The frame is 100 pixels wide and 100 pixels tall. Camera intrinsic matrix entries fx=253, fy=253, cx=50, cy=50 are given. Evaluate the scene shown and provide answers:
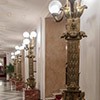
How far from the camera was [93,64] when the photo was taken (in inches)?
138

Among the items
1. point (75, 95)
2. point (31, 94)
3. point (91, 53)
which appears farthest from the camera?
point (31, 94)

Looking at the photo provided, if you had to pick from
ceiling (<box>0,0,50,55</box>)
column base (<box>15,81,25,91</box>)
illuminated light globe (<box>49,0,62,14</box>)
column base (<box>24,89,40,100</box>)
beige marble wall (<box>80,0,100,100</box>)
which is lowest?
column base (<box>15,81,25,91</box>)

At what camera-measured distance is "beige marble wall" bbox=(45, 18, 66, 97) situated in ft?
26.7

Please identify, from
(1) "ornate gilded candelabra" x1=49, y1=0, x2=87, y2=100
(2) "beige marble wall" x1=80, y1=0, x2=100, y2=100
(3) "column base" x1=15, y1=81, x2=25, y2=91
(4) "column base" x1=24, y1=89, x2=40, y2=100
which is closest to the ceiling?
(4) "column base" x1=24, y1=89, x2=40, y2=100

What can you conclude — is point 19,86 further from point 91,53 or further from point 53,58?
point 91,53

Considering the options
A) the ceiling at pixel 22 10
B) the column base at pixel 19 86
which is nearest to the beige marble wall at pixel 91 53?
the ceiling at pixel 22 10

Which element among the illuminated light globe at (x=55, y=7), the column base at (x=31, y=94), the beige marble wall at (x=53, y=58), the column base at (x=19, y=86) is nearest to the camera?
the illuminated light globe at (x=55, y=7)

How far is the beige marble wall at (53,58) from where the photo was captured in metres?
8.14

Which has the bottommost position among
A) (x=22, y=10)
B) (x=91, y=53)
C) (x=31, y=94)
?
(x=31, y=94)

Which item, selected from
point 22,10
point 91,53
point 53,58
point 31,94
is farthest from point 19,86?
point 91,53

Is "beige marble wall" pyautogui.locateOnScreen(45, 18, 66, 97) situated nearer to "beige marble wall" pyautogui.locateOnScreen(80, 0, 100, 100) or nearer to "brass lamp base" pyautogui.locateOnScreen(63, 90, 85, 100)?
"beige marble wall" pyautogui.locateOnScreen(80, 0, 100, 100)

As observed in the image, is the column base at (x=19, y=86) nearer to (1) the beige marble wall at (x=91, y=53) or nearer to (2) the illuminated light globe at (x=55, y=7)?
(1) the beige marble wall at (x=91, y=53)

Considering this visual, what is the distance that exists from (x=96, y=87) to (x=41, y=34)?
5798 mm

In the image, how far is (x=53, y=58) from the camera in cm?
825
